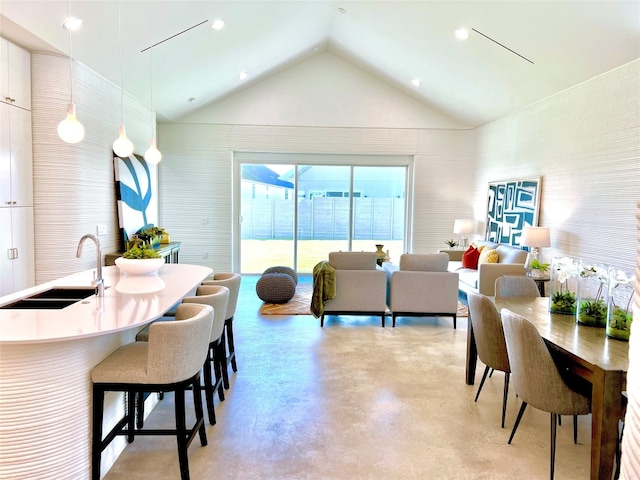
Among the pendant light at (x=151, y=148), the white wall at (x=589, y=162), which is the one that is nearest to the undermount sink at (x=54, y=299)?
the pendant light at (x=151, y=148)

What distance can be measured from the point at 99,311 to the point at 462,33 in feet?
16.5

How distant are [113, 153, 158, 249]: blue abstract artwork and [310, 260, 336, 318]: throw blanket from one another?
8.56 feet

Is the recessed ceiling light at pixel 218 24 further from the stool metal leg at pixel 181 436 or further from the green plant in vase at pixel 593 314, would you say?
the green plant in vase at pixel 593 314

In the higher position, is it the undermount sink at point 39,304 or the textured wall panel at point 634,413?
the textured wall panel at point 634,413

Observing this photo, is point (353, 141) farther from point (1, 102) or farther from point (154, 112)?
point (1, 102)

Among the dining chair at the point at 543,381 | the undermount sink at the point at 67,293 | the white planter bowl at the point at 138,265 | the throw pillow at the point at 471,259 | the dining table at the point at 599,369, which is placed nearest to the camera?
the dining table at the point at 599,369

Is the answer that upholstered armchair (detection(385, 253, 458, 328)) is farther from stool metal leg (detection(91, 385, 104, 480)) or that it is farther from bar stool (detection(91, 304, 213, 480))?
stool metal leg (detection(91, 385, 104, 480))

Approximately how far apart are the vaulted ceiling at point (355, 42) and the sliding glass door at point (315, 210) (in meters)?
1.76

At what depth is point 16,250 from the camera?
3.95 meters

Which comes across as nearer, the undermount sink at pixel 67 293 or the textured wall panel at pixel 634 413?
the textured wall panel at pixel 634 413

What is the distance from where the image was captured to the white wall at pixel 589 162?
434 cm

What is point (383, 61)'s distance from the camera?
282 inches

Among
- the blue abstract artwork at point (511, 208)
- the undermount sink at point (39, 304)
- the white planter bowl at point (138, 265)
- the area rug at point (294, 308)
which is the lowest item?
the area rug at point (294, 308)

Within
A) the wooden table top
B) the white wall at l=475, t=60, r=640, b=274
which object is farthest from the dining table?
the white wall at l=475, t=60, r=640, b=274
